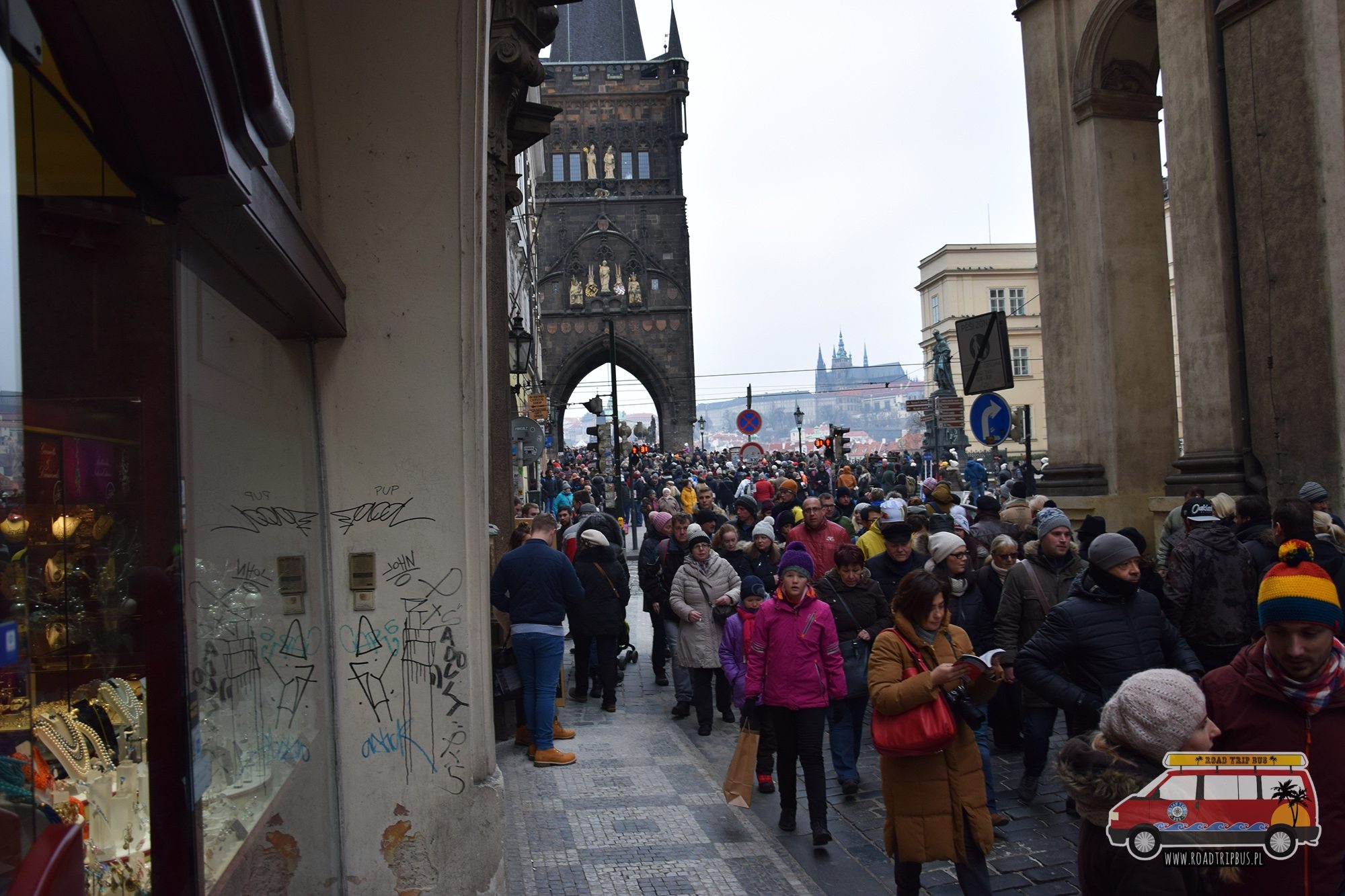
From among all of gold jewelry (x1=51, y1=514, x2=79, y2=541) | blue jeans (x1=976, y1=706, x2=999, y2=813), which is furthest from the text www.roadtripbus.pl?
blue jeans (x1=976, y1=706, x2=999, y2=813)

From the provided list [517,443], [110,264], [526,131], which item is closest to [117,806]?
[110,264]

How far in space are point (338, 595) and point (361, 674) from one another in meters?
0.37

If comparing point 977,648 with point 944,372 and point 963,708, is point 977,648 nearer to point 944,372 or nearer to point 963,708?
point 963,708

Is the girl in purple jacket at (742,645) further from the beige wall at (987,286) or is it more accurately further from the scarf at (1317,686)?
the beige wall at (987,286)

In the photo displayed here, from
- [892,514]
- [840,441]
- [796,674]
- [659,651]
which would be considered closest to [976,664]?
[796,674]

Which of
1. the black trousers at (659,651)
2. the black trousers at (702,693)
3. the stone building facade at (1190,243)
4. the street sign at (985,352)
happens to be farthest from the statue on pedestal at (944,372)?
the black trousers at (702,693)

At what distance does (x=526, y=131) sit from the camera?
1268cm

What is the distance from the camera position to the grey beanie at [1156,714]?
2771 millimetres

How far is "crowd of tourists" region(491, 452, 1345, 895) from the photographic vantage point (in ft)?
9.82

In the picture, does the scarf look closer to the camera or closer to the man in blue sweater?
the camera

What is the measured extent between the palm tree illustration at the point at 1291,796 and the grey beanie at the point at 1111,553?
261 cm

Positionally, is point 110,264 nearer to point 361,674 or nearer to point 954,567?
point 361,674

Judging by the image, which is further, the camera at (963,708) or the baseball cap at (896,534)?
the baseball cap at (896,534)

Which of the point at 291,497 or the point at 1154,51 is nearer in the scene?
the point at 291,497
